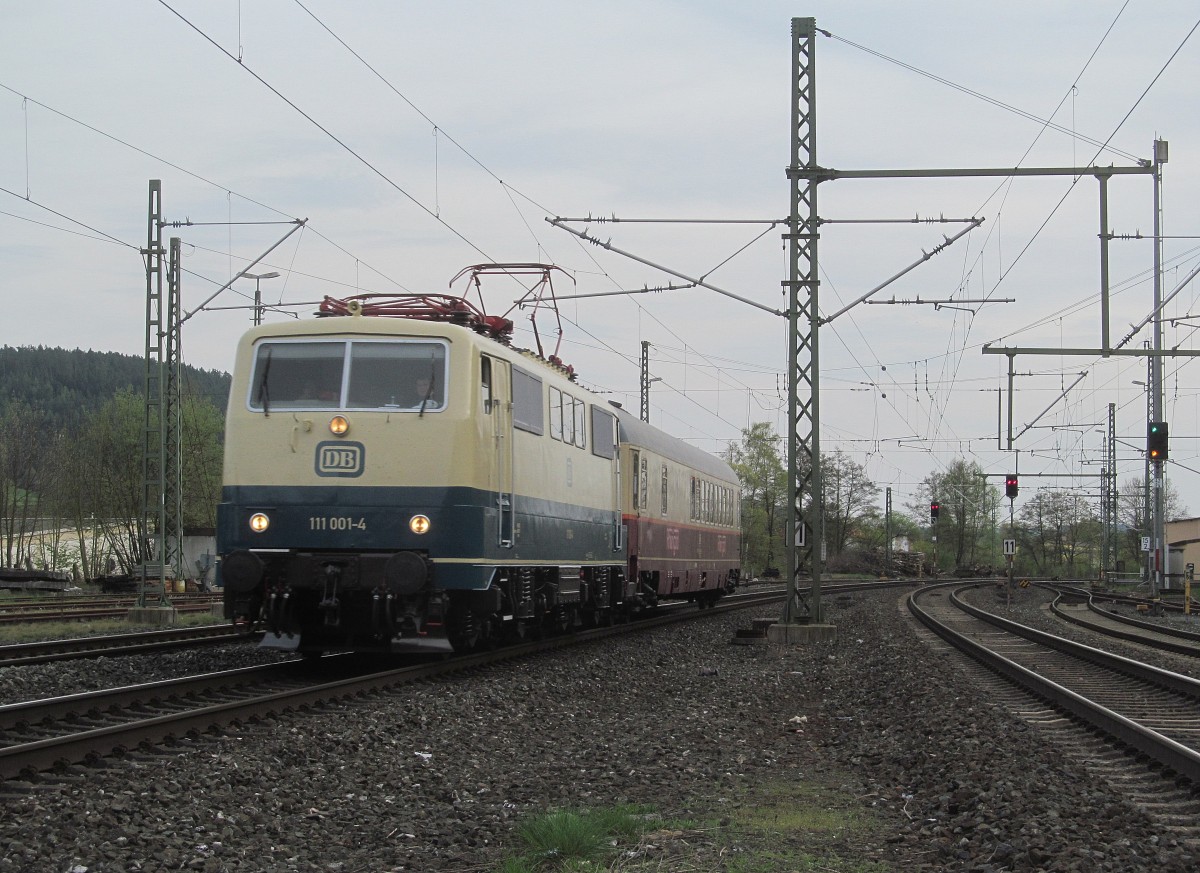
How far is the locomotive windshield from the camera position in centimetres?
1228

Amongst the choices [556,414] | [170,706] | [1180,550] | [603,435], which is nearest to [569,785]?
[170,706]

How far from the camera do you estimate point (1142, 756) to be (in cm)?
830

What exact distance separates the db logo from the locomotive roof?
26.2 ft

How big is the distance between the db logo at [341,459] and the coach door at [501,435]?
1.42 metres

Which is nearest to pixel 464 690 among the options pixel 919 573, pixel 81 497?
pixel 81 497

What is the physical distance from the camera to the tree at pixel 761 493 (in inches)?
3152

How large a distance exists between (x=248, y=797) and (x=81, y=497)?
47.9 metres

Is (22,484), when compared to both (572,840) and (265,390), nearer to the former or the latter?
(265,390)

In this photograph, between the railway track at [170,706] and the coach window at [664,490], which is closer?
the railway track at [170,706]

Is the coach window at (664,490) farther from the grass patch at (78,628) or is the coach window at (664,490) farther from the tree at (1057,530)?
the tree at (1057,530)

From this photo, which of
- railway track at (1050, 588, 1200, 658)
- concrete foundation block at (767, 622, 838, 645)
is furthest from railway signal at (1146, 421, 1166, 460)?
concrete foundation block at (767, 622, 838, 645)

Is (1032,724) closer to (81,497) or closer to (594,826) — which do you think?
(594,826)

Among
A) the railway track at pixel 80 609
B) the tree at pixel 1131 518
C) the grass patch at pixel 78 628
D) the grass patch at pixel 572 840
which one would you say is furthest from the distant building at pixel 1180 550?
the grass patch at pixel 572 840

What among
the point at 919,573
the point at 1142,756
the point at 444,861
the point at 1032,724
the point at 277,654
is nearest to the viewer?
the point at 444,861
